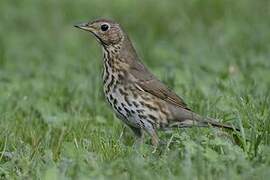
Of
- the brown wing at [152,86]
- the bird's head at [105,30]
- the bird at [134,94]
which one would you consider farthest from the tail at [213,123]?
the bird's head at [105,30]

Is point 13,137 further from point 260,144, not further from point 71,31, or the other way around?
point 71,31

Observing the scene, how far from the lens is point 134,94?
7.04 meters

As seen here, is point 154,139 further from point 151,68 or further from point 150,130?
point 151,68

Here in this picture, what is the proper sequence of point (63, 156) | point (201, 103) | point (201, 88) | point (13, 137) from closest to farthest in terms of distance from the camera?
point (63, 156)
point (13, 137)
point (201, 103)
point (201, 88)

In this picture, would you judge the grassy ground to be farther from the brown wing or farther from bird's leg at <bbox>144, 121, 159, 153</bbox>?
the brown wing

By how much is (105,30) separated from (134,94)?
2.07 feet

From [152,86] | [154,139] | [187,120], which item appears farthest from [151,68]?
[154,139]

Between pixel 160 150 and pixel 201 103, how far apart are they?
1.47 meters

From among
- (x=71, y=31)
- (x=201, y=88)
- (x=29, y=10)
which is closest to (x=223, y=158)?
(x=201, y=88)

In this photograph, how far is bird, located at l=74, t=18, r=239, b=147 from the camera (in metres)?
6.95

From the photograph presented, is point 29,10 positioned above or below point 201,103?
above

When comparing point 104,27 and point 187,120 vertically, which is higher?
point 104,27

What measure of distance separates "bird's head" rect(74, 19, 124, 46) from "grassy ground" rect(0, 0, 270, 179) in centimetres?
67

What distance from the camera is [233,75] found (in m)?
9.03
